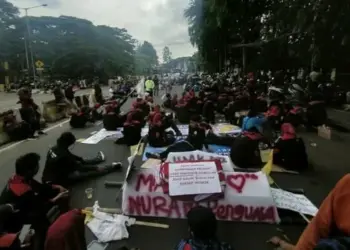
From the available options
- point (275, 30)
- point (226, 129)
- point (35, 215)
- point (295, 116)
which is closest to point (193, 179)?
point (35, 215)

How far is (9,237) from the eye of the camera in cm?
297

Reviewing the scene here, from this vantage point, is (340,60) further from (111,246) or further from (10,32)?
(10,32)

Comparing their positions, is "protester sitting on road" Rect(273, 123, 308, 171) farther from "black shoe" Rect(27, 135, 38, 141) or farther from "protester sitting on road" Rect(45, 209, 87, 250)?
"black shoe" Rect(27, 135, 38, 141)

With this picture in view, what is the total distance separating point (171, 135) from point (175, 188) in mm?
5199

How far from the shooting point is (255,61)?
28375 mm

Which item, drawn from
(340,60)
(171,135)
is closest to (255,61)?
(340,60)

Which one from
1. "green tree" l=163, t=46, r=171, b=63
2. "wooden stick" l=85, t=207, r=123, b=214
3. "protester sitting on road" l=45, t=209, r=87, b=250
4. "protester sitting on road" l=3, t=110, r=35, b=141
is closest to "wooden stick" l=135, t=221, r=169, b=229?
"wooden stick" l=85, t=207, r=123, b=214

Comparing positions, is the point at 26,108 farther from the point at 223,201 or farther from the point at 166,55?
the point at 166,55

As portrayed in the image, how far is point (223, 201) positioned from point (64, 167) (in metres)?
2.97

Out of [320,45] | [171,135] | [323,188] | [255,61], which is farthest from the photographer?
[255,61]

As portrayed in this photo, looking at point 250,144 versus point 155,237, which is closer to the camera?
point 155,237

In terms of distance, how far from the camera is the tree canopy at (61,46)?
47.0m

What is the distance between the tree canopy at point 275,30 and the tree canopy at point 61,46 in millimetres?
23360

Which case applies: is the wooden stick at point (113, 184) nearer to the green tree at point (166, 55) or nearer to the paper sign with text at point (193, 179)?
the paper sign with text at point (193, 179)
